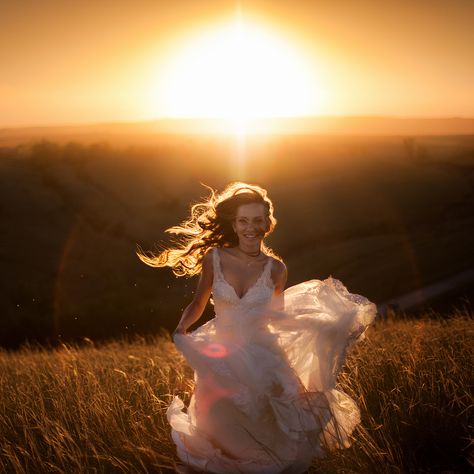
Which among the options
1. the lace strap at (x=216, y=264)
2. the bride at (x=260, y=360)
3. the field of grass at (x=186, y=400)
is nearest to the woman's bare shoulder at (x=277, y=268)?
the bride at (x=260, y=360)

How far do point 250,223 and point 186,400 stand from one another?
1990 mm

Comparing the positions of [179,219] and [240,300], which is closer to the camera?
[240,300]

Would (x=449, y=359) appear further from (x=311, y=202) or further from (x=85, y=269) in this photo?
(x=311, y=202)

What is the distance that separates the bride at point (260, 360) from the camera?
4059mm

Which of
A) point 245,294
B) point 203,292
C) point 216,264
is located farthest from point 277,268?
point 203,292

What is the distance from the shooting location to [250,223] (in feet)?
15.0

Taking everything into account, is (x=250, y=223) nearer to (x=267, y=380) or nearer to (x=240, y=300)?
(x=240, y=300)

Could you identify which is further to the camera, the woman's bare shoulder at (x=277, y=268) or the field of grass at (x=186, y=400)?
the woman's bare shoulder at (x=277, y=268)

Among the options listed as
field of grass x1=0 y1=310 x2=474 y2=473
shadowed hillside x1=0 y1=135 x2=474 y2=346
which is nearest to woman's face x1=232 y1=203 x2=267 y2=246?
field of grass x1=0 y1=310 x2=474 y2=473

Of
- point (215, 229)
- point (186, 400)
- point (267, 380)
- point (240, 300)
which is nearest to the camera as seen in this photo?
point (267, 380)

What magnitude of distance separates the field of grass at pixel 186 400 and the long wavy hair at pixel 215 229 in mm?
1133

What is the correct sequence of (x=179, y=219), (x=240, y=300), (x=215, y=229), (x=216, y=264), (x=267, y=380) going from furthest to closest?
1. (x=179, y=219)
2. (x=215, y=229)
3. (x=216, y=264)
4. (x=240, y=300)
5. (x=267, y=380)

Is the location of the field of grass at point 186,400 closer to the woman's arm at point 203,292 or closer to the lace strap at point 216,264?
the woman's arm at point 203,292

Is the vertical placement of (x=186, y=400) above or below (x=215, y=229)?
below
